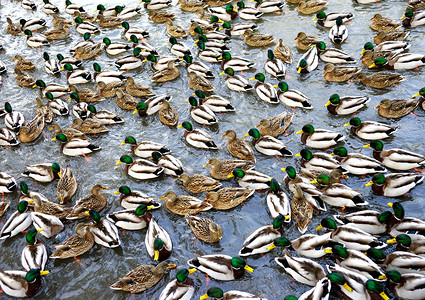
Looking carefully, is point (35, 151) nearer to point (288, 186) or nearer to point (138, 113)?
point (138, 113)

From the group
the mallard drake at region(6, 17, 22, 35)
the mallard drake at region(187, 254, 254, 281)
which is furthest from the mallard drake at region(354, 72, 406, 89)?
the mallard drake at region(6, 17, 22, 35)

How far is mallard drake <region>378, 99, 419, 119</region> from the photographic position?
855cm

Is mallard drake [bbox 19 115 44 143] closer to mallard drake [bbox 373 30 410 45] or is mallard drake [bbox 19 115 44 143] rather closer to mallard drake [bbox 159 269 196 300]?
mallard drake [bbox 159 269 196 300]

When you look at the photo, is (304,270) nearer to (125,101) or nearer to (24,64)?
(125,101)

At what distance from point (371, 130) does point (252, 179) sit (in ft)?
9.21

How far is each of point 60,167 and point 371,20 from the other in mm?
9581

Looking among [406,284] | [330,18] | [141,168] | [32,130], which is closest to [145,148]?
[141,168]

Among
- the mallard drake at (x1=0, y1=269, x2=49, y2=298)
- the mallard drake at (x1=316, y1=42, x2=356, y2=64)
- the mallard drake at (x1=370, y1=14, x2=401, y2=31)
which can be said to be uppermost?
the mallard drake at (x1=370, y1=14, x2=401, y2=31)

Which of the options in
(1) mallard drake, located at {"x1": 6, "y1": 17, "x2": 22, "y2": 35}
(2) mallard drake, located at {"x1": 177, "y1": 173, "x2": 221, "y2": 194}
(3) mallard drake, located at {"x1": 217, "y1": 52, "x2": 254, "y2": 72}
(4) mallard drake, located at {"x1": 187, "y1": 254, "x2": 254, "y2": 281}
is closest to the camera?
(4) mallard drake, located at {"x1": 187, "y1": 254, "x2": 254, "y2": 281}

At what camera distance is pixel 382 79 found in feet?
30.8

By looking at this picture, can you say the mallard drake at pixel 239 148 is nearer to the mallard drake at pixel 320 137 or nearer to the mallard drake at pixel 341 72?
the mallard drake at pixel 320 137

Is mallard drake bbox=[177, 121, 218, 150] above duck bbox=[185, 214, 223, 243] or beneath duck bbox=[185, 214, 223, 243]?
above

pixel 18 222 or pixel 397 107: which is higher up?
pixel 397 107

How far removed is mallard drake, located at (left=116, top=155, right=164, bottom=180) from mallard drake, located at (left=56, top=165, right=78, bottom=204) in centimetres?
105
